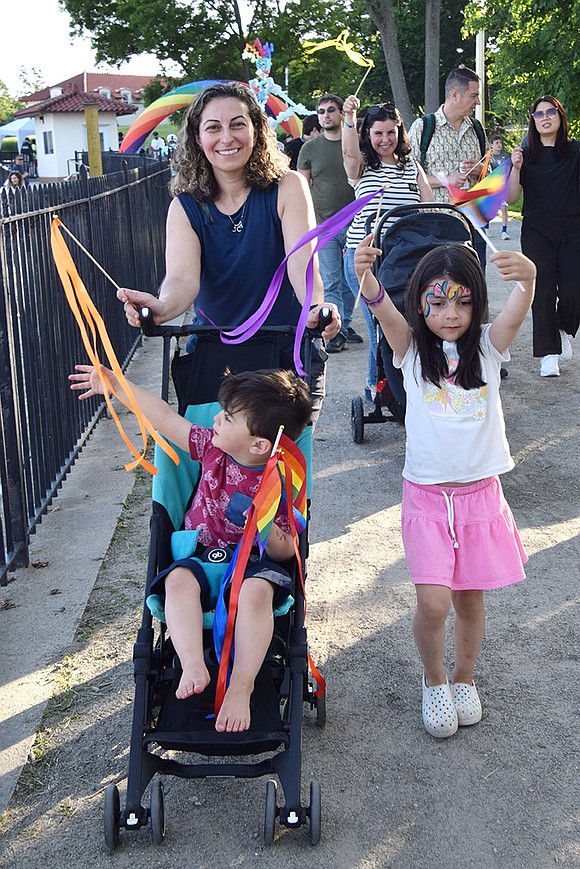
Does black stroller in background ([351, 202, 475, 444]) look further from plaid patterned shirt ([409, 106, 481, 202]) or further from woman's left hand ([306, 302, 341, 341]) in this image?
woman's left hand ([306, 302, 341, 341])

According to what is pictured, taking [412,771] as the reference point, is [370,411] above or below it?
above

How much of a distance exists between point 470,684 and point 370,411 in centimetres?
355

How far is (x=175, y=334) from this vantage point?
3.60 m

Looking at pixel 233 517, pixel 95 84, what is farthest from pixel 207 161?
pixel 95 84

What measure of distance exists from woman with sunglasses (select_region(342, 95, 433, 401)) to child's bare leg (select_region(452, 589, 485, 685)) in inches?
127

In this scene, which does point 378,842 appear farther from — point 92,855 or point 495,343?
point 495,343

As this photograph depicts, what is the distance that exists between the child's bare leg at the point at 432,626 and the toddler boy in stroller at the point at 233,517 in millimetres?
490

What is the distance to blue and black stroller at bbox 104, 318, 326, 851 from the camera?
295 cm

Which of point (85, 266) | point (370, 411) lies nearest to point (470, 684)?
point (370, 411)

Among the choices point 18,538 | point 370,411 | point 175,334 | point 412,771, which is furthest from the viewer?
point 370,411

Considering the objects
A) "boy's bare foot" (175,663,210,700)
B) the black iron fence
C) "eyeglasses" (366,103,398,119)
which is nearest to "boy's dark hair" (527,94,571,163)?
"eyeglasses" (366,103,398,119)

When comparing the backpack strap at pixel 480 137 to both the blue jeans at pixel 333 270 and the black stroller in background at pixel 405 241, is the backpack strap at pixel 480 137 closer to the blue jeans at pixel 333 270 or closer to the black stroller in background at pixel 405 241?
the black stroller in background at pixel 405 241

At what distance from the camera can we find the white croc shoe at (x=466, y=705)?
3621 millimetres

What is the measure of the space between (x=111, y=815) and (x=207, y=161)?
2373mm
